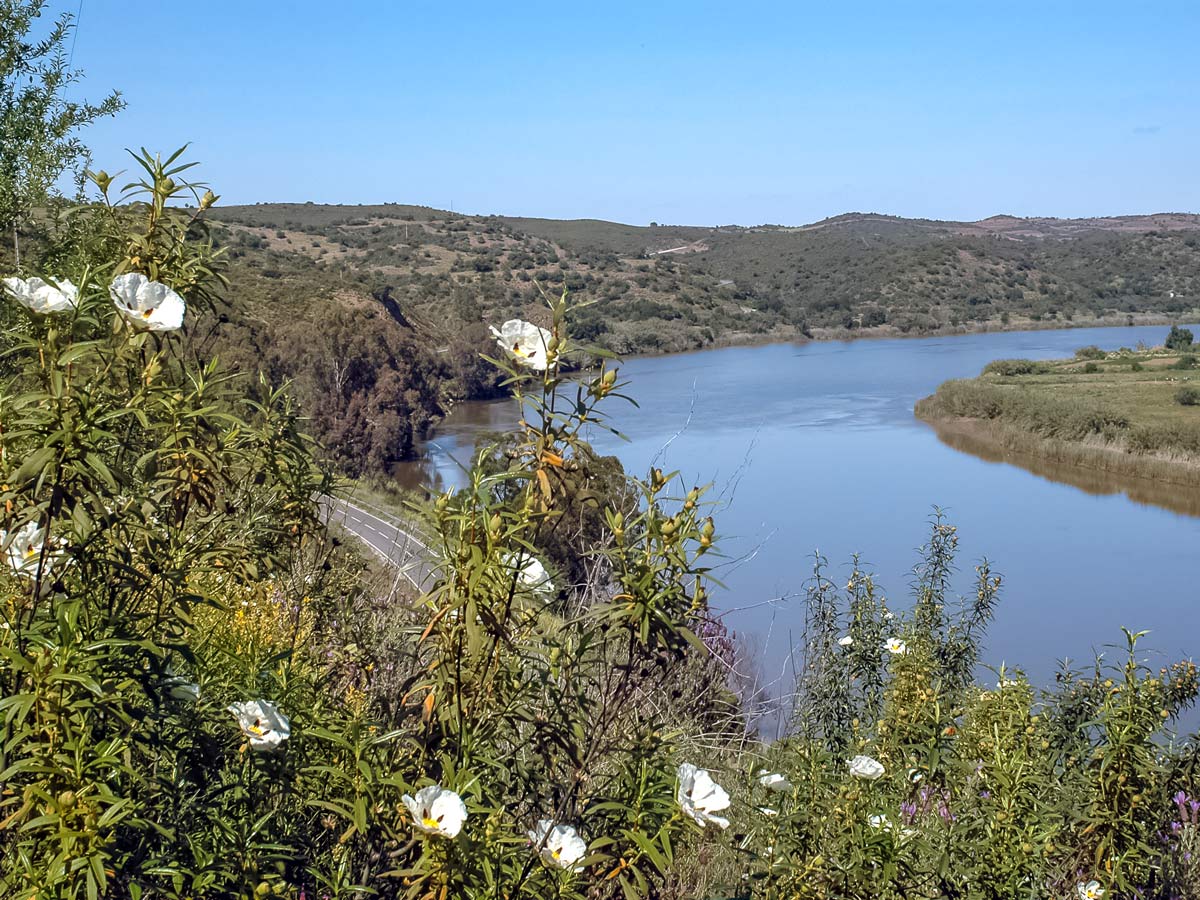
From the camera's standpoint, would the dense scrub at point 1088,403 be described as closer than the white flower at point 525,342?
No

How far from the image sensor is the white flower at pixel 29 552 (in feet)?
4.78

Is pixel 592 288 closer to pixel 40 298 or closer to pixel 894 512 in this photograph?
pixel 894 512

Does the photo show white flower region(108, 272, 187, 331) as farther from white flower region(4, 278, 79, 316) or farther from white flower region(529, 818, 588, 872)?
white flower region(529, 818, 588, 872)

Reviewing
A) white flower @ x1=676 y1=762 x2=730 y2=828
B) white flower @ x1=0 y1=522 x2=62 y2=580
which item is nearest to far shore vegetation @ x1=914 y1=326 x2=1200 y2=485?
white flower @ x1=676 y1=762 x2=730 y2=828

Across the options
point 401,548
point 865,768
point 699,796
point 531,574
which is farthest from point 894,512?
point 531,574

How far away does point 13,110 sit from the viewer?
671 centimetres

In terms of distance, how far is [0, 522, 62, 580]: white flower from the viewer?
4.78 feet

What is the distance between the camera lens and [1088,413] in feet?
90.7

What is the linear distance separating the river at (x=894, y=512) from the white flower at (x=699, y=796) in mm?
3746

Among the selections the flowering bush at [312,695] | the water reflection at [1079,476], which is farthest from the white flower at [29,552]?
the water reflection at [1079,476]

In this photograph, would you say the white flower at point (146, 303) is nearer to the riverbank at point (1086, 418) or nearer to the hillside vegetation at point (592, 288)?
the hillside vegetation at point (592, 288)

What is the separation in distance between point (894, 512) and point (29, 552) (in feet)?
62.1

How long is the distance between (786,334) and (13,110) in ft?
176

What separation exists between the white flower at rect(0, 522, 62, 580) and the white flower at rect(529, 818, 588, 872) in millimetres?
773
